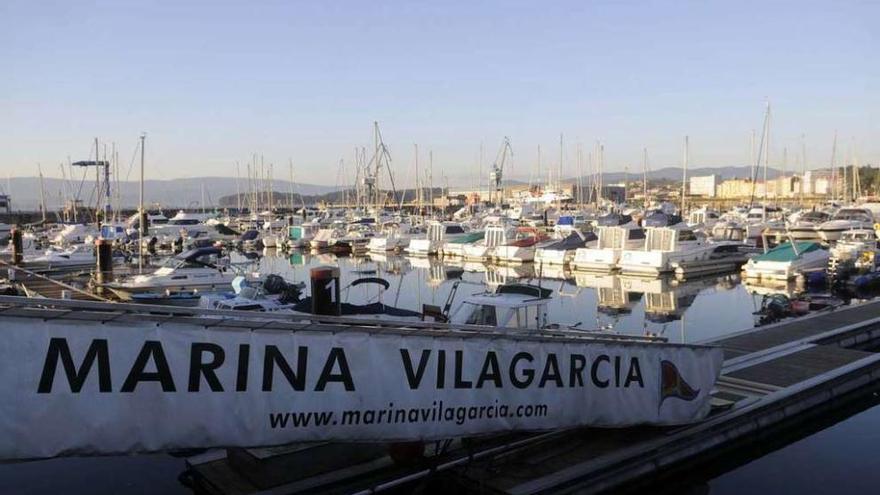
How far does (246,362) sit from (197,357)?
53 centimetres

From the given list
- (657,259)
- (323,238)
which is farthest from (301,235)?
(657,259)

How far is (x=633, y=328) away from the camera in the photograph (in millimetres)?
27062

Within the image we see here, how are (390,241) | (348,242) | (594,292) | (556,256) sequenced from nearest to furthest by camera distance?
(594,292)
(556,256)
(390,241)
(348,242)

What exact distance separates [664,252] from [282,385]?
3843 centimetres

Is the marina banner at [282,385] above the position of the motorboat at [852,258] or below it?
above

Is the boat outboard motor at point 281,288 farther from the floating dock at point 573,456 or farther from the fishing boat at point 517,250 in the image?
the fishing boat at point 517,250

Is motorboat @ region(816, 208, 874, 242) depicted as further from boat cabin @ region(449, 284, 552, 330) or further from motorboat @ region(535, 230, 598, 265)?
boat cabin @ region(449, 284, 552, 330)

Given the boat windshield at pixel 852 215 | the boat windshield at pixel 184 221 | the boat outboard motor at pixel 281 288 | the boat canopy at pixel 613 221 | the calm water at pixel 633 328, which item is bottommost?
the calm water at pixel 633 328

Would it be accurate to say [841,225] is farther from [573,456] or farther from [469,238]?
[573,456]

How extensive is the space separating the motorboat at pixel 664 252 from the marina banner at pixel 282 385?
33035 mm

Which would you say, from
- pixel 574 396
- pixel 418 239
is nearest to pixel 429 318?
pixel 574 396

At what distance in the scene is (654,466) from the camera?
1122 cm

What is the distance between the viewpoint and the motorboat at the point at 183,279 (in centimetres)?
3183

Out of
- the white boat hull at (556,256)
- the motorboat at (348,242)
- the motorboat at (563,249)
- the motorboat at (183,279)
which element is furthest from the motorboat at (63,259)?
the motorboat at (563,249)
